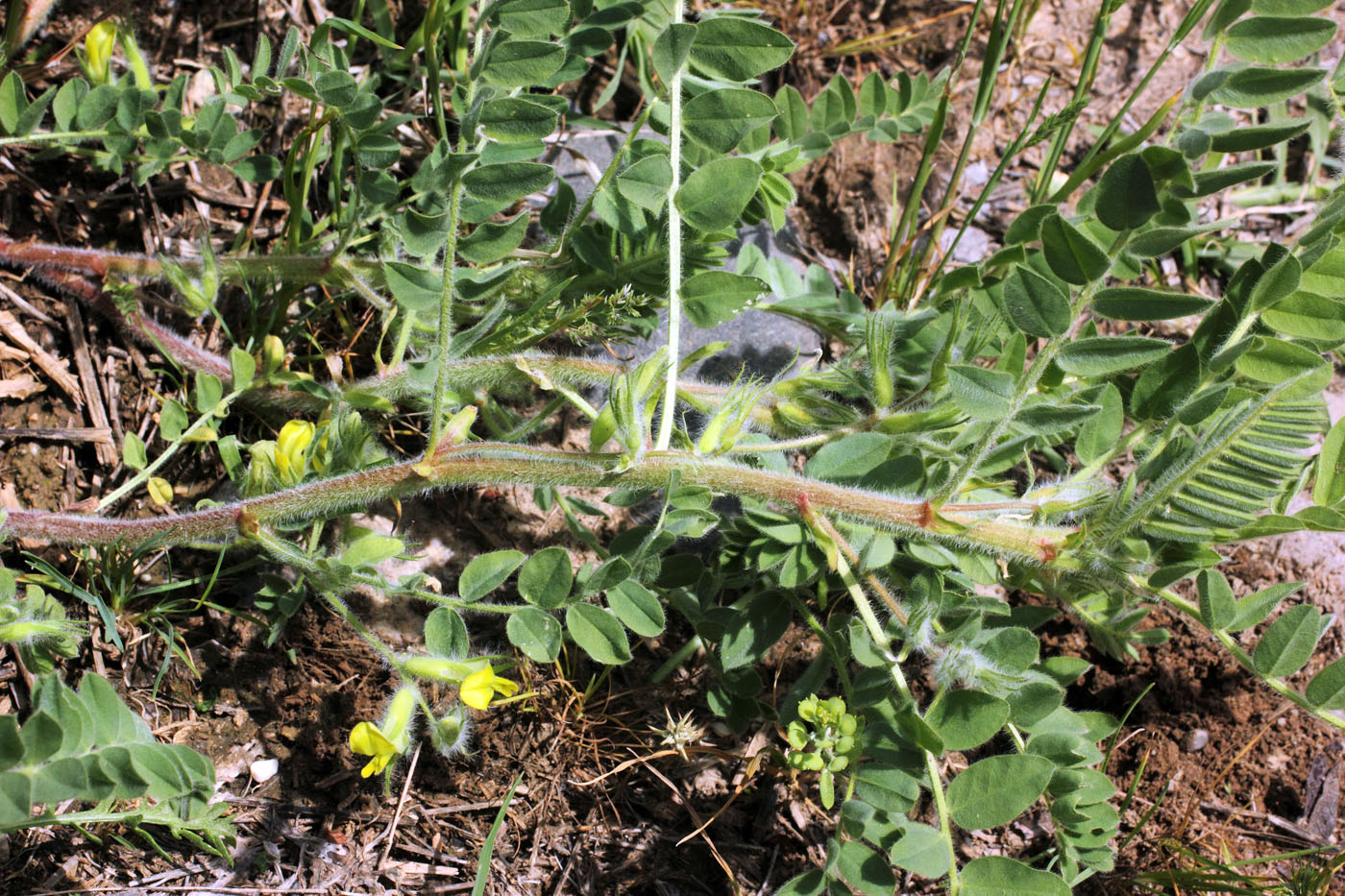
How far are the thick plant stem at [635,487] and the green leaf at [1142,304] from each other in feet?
1.56

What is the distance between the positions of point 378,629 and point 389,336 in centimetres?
82

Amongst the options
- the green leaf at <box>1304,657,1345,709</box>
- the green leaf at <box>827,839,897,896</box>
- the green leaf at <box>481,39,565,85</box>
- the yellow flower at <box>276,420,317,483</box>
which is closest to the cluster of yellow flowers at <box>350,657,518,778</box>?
the yellow flower at <box>276,420,317,483</box>

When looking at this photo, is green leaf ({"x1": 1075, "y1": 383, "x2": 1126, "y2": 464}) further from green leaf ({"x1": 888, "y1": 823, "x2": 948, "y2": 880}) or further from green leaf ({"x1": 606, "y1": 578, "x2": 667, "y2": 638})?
green leaf ({"x1": 606, "y1": 578, "x2": 667, "y2": 638})

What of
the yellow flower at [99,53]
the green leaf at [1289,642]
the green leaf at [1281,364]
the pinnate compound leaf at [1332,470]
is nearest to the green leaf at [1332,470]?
the pinnate compound leaf at [1332,470]

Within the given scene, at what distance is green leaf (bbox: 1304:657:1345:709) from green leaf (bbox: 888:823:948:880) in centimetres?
78

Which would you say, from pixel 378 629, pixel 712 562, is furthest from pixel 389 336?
pixel 712 562

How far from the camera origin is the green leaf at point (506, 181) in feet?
6.97

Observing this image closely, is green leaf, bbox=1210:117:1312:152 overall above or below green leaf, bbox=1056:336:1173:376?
above

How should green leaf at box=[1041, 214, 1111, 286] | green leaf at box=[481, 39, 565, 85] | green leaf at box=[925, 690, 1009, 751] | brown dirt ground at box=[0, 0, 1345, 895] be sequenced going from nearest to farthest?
green leaf at box=[1041, 214, 1111, 286], green leaf at box=[925, 690, 1009, 751], green leaf at box=[481, 39, 565, 85], brown dirt ground at box=[0, 0, 1345, 895]

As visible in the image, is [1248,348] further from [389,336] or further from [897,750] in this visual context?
[389,336]

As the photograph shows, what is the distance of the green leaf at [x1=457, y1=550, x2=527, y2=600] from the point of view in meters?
2.19

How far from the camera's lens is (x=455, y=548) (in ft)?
9.26

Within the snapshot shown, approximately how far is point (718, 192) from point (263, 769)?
1.78 m

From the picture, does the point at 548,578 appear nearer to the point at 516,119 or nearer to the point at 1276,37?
the point at 516,119
